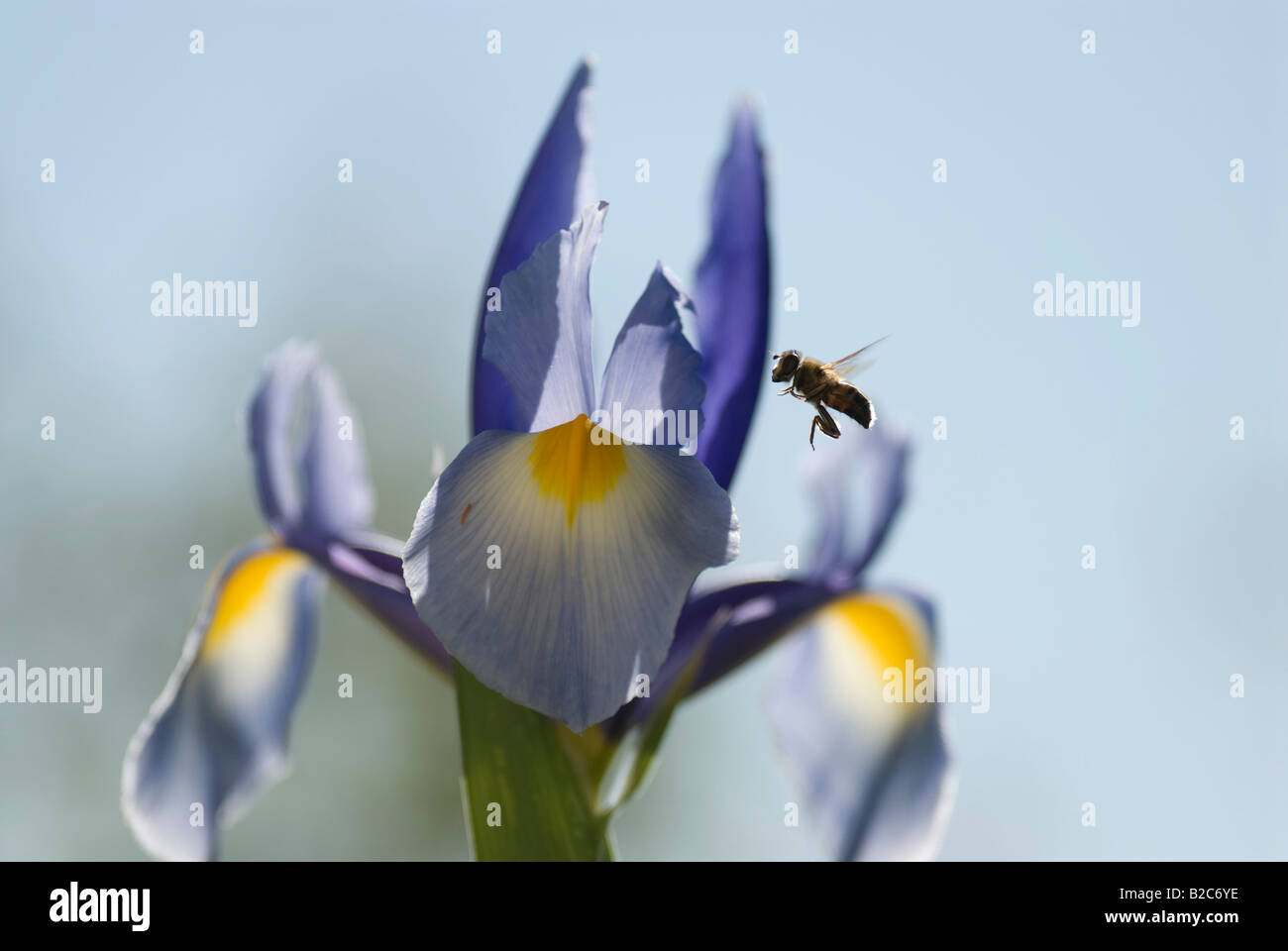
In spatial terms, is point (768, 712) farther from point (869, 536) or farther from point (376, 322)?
point (376, 322)

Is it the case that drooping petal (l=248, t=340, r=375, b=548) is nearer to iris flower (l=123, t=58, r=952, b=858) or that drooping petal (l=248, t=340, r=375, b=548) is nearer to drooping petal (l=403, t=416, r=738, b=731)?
iris flower (l=123, t=58, r=952, b=858)

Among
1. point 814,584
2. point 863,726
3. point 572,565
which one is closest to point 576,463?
point 572,565

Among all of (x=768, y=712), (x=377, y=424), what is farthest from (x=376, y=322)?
(x=768, y=712)

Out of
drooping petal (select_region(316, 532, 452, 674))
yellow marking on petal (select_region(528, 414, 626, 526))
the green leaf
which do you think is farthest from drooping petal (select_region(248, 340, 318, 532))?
yellow marking on petal (select_region(528, 414, 626, 526))
